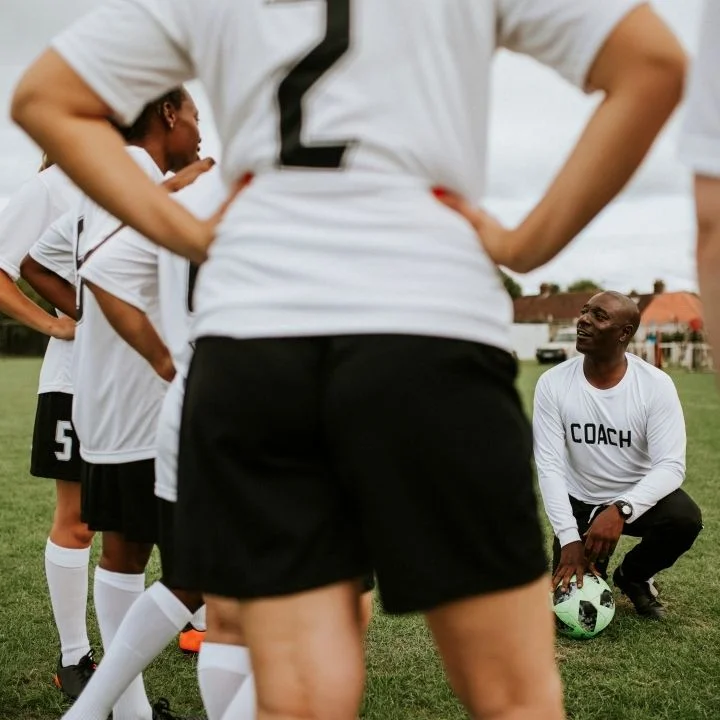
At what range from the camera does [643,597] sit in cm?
479

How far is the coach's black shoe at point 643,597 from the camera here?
4.73 m

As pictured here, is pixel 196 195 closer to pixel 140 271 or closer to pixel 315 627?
pixel 140 271

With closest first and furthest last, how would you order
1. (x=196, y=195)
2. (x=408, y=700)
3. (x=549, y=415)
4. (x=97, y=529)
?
1. (x=196, y=195)
2. (x=97, y=529)
3. (x=408, y=700)
4. (x=549, y=415)

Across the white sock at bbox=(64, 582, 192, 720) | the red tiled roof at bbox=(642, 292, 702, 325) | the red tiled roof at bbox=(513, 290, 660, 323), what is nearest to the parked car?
the red tiled roof at bbox=(513, 290, 660, 323)

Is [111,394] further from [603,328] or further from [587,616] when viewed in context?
[603,328]

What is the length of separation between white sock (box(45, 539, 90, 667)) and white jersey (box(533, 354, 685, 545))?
7.48 ft

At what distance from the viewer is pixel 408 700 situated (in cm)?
362

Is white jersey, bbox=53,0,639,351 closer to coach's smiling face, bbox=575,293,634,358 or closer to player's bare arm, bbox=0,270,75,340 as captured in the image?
player's bare arm, bbox=0,270,75,340

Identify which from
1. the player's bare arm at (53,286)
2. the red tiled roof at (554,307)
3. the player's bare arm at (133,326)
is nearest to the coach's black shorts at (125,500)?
the player's bare arm at (133,326)

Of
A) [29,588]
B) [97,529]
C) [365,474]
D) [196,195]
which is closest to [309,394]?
[365,474]

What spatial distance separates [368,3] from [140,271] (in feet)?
4.86

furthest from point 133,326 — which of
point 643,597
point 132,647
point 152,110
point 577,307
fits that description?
point 577,307

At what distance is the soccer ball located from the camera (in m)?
4.37

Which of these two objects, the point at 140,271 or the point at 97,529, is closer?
the point at 140,271
